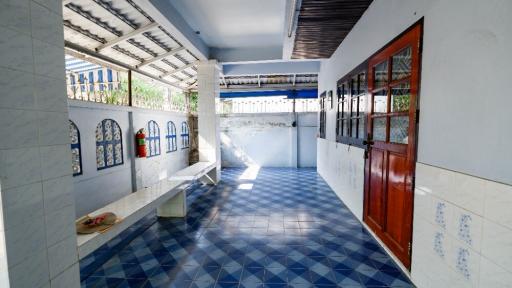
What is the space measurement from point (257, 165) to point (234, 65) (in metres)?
4.03

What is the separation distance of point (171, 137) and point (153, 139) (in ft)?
3.75

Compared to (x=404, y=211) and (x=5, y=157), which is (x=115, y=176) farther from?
(x=404, y=211)

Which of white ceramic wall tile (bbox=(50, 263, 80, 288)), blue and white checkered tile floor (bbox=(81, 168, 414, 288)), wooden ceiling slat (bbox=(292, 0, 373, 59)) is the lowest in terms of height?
blue and white checkered tile floor (bbox=(81, 168, 414, 288))

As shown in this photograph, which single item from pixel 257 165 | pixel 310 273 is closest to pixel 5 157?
pixel 310 273

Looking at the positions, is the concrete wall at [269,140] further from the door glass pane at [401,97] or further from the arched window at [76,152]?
the door glass pane at [401,97]

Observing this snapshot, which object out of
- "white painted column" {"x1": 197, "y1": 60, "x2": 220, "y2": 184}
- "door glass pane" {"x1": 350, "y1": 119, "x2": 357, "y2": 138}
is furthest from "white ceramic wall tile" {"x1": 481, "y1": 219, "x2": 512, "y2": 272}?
"white painted column" {"x1": 197, "y1": 60, "x2": 220, "y2": 184}

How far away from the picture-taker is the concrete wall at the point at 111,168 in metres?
4.11

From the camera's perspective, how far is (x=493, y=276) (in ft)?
4.86

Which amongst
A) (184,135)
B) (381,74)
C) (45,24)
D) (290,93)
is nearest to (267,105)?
(290,93)

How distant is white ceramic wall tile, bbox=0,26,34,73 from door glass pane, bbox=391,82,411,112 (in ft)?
10.6

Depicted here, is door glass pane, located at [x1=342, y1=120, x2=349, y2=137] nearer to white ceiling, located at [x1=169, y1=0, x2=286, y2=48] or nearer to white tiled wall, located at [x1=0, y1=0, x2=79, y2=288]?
white ceiling, located at [x1=169, y1=0, x2=286, y2=48]

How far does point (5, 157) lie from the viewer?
1.46 metres

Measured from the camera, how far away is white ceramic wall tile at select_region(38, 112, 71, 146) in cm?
168

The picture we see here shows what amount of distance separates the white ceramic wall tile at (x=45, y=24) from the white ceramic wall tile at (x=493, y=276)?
333 cm
